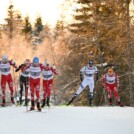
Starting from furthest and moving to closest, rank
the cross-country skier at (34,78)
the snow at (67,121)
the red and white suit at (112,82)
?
the red and white suit at (112,82) < the cross-country skier at (34,78) < the snow at (67,121)

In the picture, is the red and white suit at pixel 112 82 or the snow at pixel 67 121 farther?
the red and white suit at pixel 112 82

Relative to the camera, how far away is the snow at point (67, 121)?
1489cm

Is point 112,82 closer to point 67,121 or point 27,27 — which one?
point 67,121

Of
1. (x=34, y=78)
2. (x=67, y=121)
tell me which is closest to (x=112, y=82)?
(x=34, y=78)

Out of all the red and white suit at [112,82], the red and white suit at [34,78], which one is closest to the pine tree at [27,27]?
the red and white suit at [112,82]

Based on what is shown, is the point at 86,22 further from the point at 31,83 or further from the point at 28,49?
the point at 28,49

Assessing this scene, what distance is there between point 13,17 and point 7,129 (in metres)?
66.8

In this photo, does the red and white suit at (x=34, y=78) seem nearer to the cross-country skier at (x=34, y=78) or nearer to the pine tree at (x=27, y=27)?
the cross-country skier at (x=34, y=78)

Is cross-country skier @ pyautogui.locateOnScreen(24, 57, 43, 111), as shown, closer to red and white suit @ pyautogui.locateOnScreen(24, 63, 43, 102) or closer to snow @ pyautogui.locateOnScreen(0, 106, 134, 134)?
red and white suit @ pyautogui.locateOnScreen(24, 63, 43, 102)

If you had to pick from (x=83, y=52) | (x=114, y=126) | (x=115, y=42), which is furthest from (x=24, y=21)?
(x=114, y=126)

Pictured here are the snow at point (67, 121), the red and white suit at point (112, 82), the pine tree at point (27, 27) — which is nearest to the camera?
the snow at point (67, 121)

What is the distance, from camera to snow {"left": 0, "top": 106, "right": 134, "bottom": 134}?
14891 millimetres

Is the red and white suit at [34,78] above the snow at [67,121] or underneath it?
above

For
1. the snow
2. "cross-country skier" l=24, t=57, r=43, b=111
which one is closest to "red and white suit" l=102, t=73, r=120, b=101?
the snow
